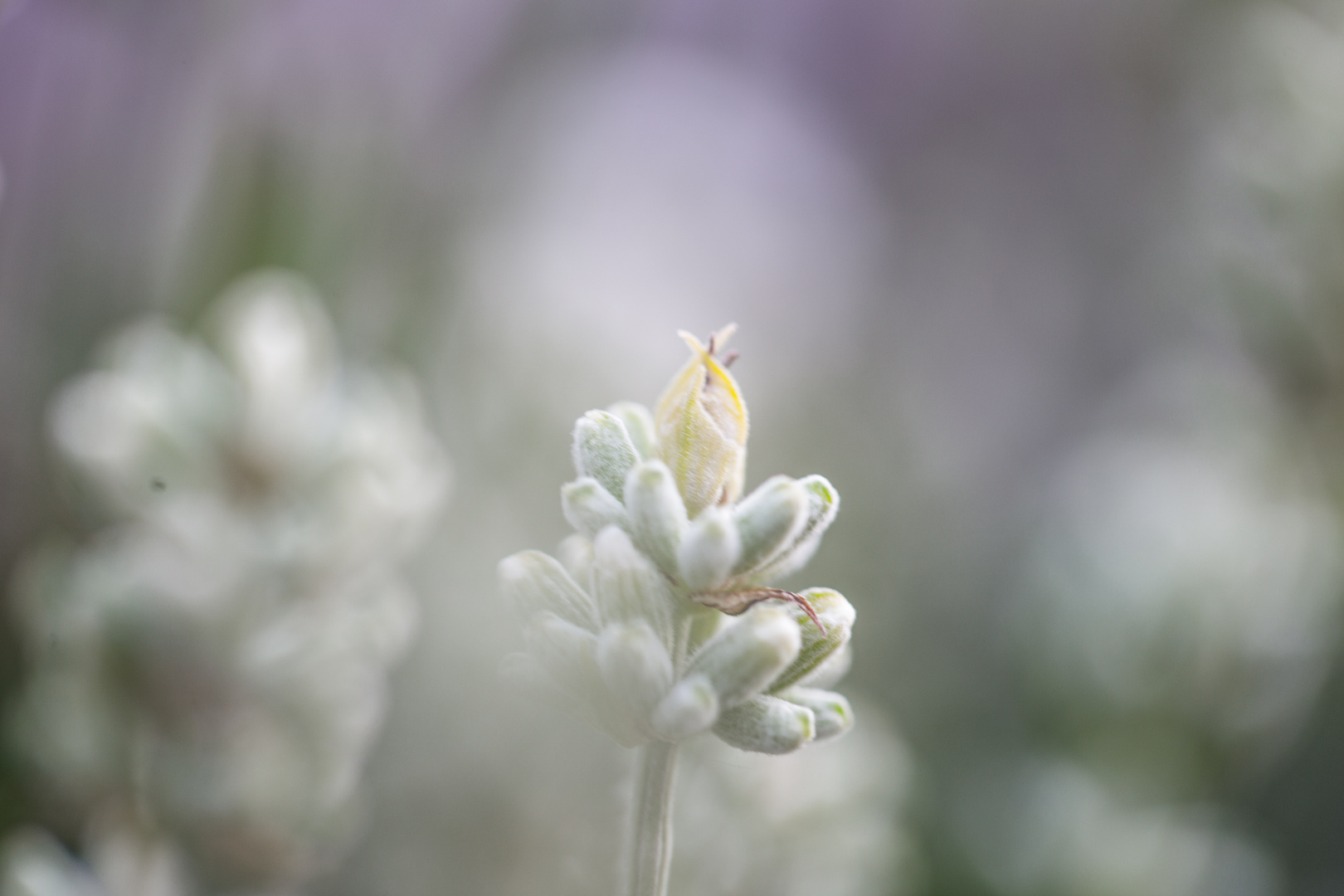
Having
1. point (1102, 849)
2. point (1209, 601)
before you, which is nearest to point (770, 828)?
point (1102, 849)

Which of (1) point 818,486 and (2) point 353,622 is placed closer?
(1) point 818,486

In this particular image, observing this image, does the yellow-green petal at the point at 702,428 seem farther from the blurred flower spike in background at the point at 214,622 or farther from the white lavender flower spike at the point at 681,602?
the blurred flower spike in background at the point at 214,622

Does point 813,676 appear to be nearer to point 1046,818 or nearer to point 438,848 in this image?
point 438,848

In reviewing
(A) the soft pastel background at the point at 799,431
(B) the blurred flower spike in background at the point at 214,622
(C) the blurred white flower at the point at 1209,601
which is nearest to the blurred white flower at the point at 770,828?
(A) the soft pastel background at the point at 799,431

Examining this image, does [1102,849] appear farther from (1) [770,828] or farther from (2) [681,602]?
(2) [681,602]

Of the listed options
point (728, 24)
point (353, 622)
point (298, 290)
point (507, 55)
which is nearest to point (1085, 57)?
point (728, 24)

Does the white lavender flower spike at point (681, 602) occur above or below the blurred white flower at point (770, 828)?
below
